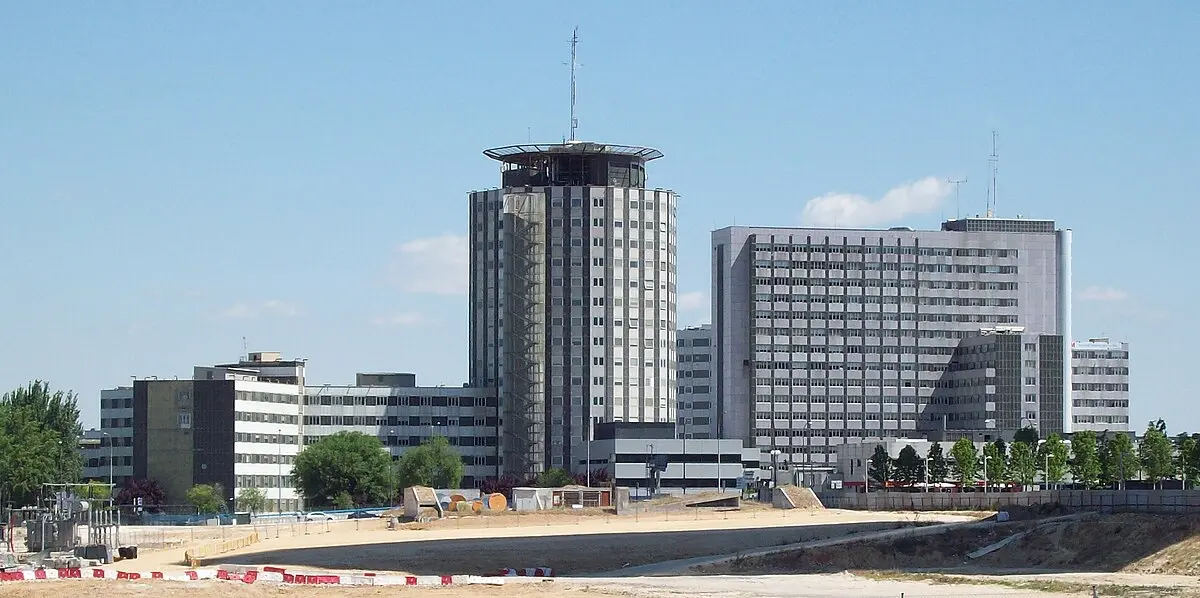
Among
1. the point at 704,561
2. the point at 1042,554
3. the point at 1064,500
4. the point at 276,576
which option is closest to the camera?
the point at 276,576

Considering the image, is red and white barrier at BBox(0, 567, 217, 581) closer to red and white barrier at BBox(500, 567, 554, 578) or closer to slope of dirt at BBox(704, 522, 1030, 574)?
red and white barrier at BBox(500, 567, 554, 578)

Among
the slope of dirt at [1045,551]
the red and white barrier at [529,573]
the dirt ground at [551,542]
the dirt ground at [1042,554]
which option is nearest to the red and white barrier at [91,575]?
the dirt ground at [551,542]

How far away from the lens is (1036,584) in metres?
119

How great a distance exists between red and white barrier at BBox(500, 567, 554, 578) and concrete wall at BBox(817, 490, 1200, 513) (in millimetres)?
43291

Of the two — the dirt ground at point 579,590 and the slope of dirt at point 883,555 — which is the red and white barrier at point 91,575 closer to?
the dirt ground at point 579,590

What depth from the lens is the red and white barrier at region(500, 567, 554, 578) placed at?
12825cm

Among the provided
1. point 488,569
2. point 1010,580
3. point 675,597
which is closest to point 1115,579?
point 1010,580

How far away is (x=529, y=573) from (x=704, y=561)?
499 inches

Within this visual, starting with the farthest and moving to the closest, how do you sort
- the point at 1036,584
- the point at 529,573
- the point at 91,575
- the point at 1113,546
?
the point at 1113,546 < the point at 529,573 < the point at 91,575 < the point at 1036,584

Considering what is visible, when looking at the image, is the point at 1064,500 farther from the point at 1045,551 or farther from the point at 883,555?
the point at 883,555

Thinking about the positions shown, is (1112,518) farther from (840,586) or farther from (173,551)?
(173,551)

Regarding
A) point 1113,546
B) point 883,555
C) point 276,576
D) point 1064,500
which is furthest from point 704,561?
point 1064,500

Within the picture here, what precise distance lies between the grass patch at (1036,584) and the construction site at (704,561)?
0.12 meters

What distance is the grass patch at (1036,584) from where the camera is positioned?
112 m
